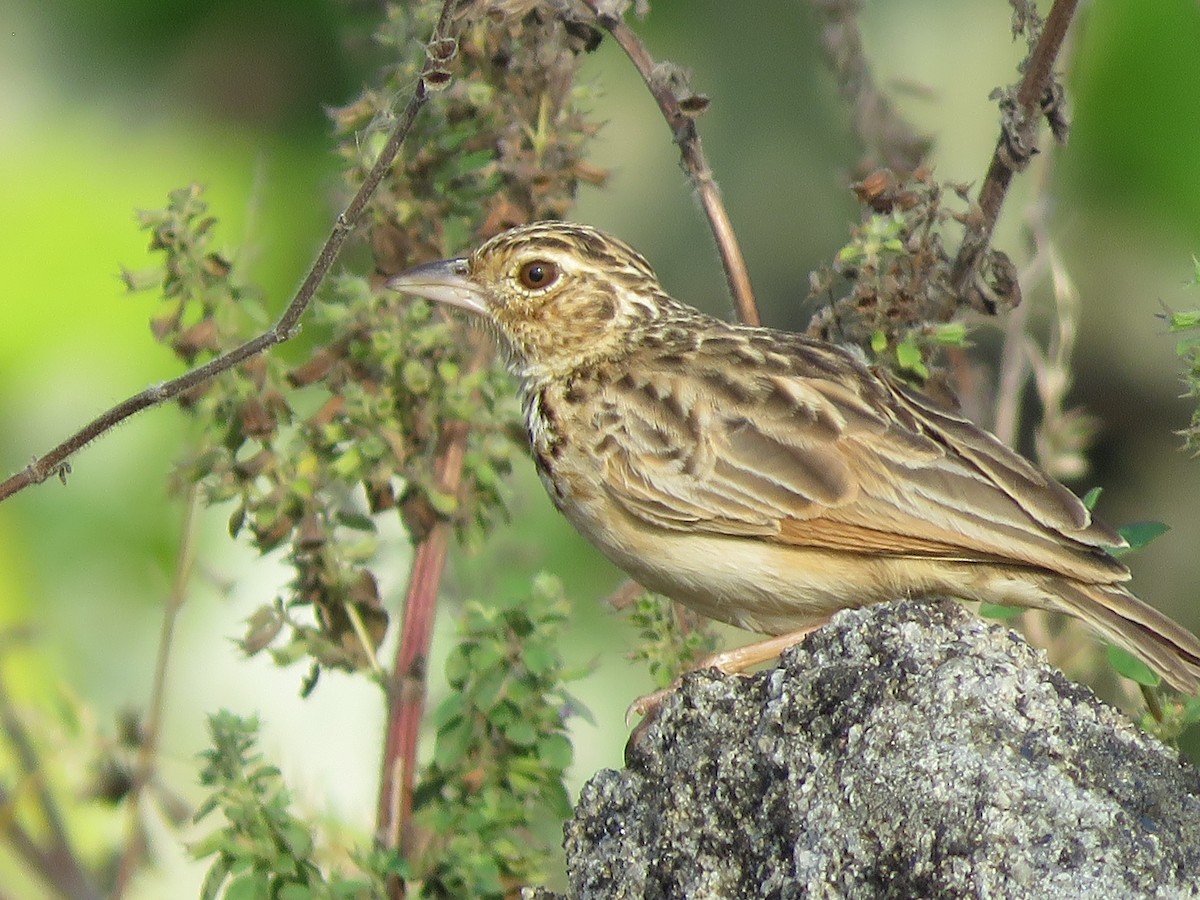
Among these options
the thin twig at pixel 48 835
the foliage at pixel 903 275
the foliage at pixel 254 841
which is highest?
the foliage at pixel 903 275

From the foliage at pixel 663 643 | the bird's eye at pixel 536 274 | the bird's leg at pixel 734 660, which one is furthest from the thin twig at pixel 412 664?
the bird's leg at pixel 734 660

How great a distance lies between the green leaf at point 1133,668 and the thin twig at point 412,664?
189 cm

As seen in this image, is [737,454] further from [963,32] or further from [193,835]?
[963,32]

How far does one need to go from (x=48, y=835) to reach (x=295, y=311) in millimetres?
2956

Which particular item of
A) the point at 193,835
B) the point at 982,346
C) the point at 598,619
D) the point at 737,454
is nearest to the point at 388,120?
the point at 737,454

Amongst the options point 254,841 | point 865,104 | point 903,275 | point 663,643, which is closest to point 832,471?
point 903,275

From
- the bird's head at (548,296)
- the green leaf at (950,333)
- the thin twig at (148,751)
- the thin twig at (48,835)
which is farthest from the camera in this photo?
the thin twig at (48,835)

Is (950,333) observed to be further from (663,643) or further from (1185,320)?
(663,643)

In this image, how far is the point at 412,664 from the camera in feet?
17.5

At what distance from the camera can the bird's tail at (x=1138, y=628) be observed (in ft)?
13.7

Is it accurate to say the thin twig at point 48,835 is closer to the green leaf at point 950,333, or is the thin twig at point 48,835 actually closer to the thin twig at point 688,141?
the thin twig at point 688,141

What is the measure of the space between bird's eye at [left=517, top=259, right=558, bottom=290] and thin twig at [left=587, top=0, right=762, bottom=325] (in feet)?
1.68

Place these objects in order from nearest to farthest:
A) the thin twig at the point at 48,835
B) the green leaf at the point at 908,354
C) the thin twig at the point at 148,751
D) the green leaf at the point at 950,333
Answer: the green leaf at the point at 950,333 < the green leaf at the point at 908,354 < the thin twig at the point at 148,751 < the thin twig at the point at 48,835

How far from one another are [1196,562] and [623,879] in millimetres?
5296
